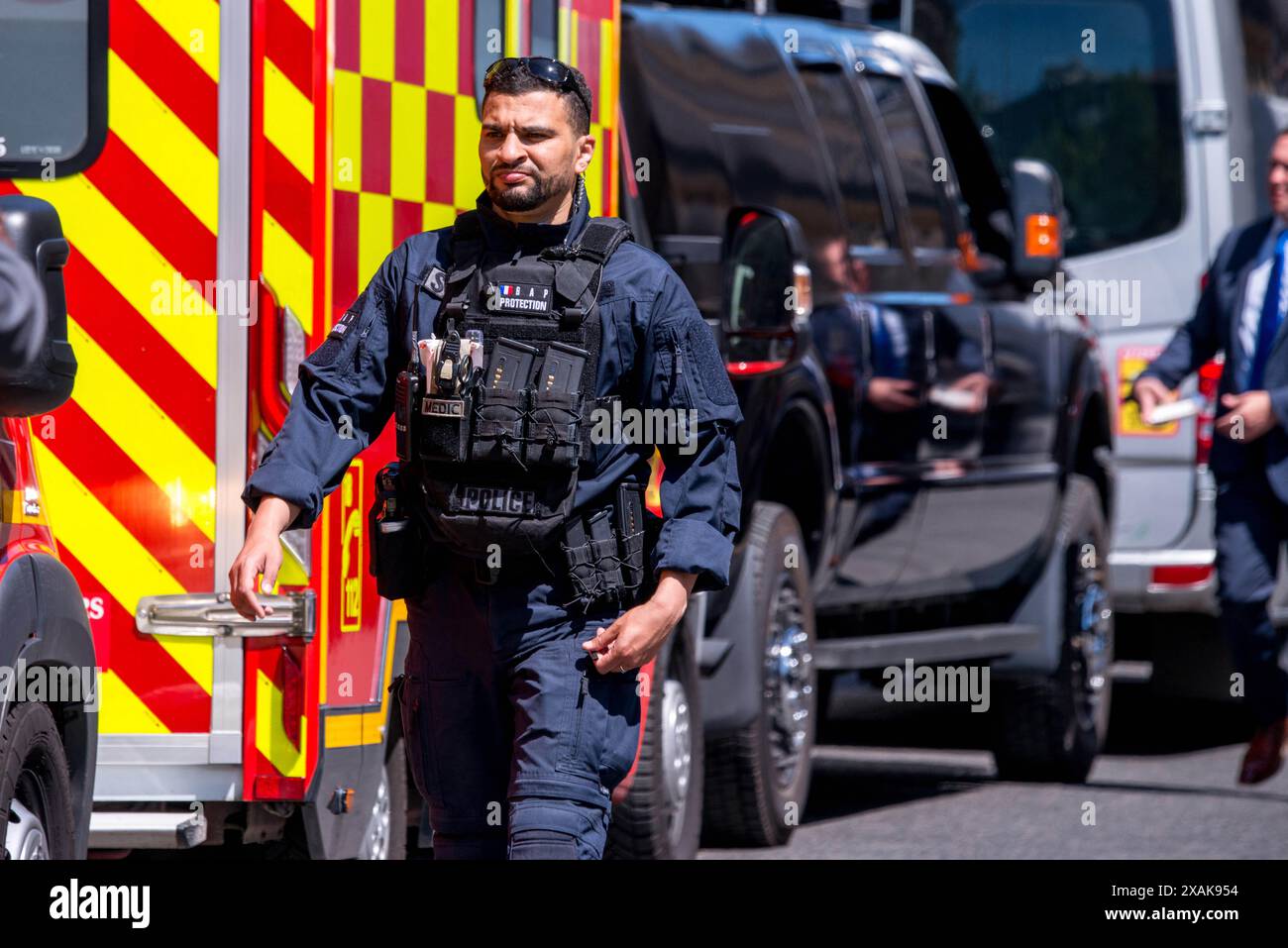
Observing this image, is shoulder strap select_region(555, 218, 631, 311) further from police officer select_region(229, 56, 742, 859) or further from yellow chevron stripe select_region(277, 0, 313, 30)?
yellow chevron stripe select_region(277, 0, 313, 30)

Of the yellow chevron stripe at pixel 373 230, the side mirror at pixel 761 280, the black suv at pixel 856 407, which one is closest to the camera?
the yellow chevron stripe at pixel 373 230

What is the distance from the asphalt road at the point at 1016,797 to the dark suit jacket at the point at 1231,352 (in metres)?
1.14

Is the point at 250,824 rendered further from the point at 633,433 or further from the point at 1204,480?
the point at 1204,480

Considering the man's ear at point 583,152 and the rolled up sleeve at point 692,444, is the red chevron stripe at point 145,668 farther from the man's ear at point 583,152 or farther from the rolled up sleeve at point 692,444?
the man's ear at point 583,152

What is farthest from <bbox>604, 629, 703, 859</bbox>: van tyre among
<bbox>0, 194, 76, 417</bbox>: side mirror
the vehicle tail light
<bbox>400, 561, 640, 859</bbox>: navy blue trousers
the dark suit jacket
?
the vehicle tail light

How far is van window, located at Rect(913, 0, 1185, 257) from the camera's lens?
11.7m

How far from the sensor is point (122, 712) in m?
5.59

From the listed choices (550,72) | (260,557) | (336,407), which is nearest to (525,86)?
(550,72)

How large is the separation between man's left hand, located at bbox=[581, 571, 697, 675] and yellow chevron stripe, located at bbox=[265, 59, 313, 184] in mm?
1560

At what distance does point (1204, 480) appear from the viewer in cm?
1115

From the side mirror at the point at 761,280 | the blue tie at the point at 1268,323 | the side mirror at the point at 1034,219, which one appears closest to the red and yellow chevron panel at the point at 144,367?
the side mirror at the point at 761,280

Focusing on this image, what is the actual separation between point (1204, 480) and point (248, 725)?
645 cm

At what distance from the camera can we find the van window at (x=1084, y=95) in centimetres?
1170

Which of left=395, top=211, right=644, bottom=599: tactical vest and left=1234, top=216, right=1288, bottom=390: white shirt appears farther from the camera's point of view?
left=1234, top=216, right=1288, bottom=390: white shirt
